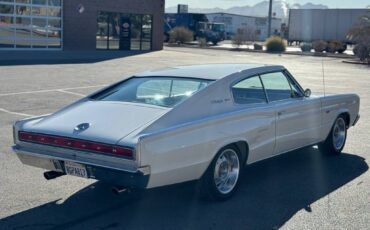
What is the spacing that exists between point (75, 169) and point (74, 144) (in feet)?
0.76

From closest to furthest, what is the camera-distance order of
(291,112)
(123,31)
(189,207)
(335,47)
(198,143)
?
(198,143) → (189,207) → (291,112) → (123,31) → (335,47)

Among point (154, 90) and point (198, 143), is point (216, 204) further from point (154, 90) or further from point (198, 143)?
point (154, 90)

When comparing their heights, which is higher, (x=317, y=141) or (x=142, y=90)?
(x=142, y=90)

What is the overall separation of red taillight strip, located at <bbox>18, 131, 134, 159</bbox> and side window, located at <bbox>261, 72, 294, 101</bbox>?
2.41m

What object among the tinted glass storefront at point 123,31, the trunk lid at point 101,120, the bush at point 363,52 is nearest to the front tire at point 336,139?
the trunk lid at point 101,120

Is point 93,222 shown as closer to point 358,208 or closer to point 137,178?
point 137,178

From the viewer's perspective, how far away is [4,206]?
5574mm

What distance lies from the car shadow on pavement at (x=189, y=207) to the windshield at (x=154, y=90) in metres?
1.00

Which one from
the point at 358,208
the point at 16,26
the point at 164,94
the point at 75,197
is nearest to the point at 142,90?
the point at 164,94

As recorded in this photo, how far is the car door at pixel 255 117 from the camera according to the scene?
6.23 m

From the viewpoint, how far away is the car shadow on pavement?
5246 mm

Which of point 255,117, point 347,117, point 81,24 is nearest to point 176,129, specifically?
point 255,117

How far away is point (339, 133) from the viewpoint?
842 cm

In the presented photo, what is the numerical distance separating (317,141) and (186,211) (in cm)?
284
